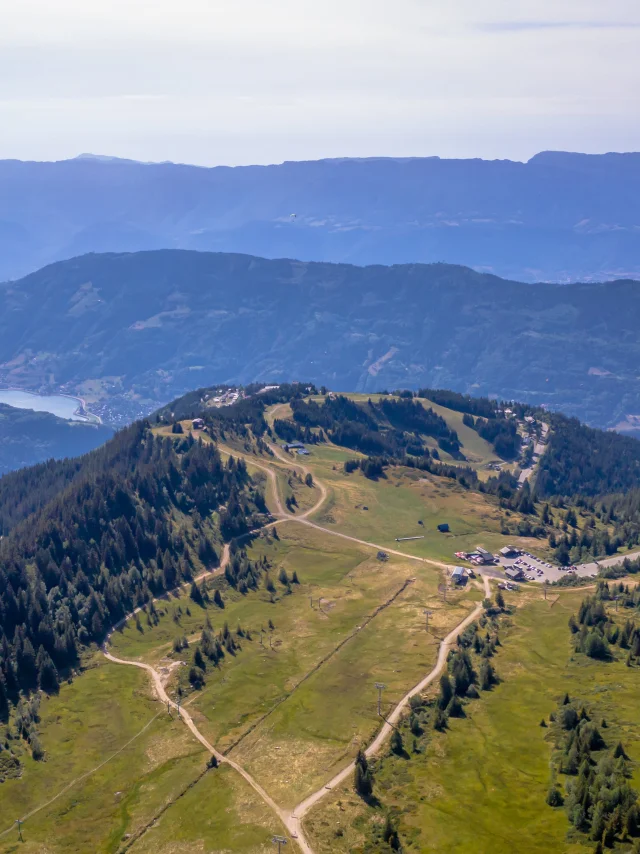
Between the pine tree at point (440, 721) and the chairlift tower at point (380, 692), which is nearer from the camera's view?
the pine tree at point (440, 721)

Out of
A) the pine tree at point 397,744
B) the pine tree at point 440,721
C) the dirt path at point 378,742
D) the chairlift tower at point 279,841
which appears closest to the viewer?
the chairlift tower at point 279,841

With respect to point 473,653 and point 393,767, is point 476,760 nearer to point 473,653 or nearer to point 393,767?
point 393,767

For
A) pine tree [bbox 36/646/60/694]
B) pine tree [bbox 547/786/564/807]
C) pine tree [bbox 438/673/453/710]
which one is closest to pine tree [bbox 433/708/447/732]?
pine tree [bbox 438/673/453/710]

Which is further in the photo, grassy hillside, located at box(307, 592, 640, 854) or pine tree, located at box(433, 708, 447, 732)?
pine tree, located at box(433, 708, 447, 732)

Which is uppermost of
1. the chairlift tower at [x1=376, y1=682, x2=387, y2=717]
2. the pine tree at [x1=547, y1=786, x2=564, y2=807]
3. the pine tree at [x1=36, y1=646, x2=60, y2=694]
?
the pine tree at [x1=547, y1=786, x2=564, y2=807]

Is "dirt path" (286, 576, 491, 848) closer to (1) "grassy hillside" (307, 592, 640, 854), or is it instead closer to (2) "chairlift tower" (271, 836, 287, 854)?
(1) "grassy hillside" (307, 592, 640, 854)

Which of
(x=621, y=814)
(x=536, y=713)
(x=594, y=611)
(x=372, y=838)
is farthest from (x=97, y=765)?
(x=594, y=611)

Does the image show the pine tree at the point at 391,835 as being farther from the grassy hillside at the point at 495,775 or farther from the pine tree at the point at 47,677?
the pine tree at the point at 47,677

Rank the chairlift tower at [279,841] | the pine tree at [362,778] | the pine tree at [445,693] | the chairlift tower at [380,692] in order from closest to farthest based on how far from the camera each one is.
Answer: the chairlift tower at [279,841] < the pine tree at [362,778] < the chairlift tower at [380,692] < the pine tree at [445,693]

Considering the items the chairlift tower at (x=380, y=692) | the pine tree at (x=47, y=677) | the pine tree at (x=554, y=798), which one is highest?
the pine tree at (x=554, y=798)

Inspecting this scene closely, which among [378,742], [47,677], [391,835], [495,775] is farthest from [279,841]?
[47,677]

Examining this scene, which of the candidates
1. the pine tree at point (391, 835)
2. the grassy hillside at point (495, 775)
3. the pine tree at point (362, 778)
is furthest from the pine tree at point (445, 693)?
the pine tree at point (391, 835)
